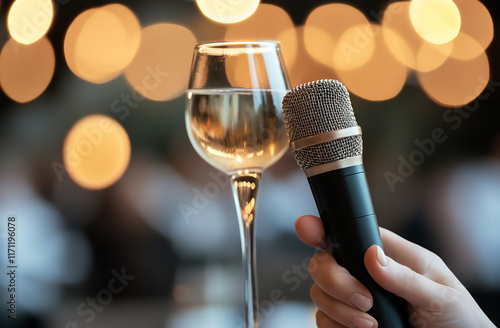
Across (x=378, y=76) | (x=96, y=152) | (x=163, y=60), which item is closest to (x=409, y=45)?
(x=378, y=76)

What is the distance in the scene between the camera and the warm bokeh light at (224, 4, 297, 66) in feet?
9.60

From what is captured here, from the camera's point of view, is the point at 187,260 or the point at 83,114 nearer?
the point at 187,260

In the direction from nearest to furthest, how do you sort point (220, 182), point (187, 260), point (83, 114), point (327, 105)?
point (327, 105) → point (220, 182) → point (187, 260) → point (83, 114)

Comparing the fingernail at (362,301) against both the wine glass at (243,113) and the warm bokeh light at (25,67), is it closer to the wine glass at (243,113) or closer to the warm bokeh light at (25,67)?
the wine glass at (243,113)

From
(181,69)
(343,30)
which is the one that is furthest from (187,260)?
(343,30)

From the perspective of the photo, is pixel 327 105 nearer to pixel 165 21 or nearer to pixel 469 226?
pixel 469 226

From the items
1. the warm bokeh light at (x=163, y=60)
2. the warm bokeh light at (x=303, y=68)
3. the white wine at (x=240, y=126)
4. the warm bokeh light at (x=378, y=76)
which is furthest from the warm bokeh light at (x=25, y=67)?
the white wine at (x=240, y=126)

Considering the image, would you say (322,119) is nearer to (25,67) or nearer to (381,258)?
(381,258)

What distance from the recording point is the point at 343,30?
2977 millimetres

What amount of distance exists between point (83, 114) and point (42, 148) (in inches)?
11.9

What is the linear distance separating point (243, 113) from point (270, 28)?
247 centimetres

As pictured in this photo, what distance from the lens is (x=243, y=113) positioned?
0.61 metres

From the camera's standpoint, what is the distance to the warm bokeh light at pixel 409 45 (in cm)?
292

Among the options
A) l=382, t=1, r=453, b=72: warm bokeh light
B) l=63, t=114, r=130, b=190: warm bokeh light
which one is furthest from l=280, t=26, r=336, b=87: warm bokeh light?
l=63, t=114, r=130, b=190: warm bokeh light
